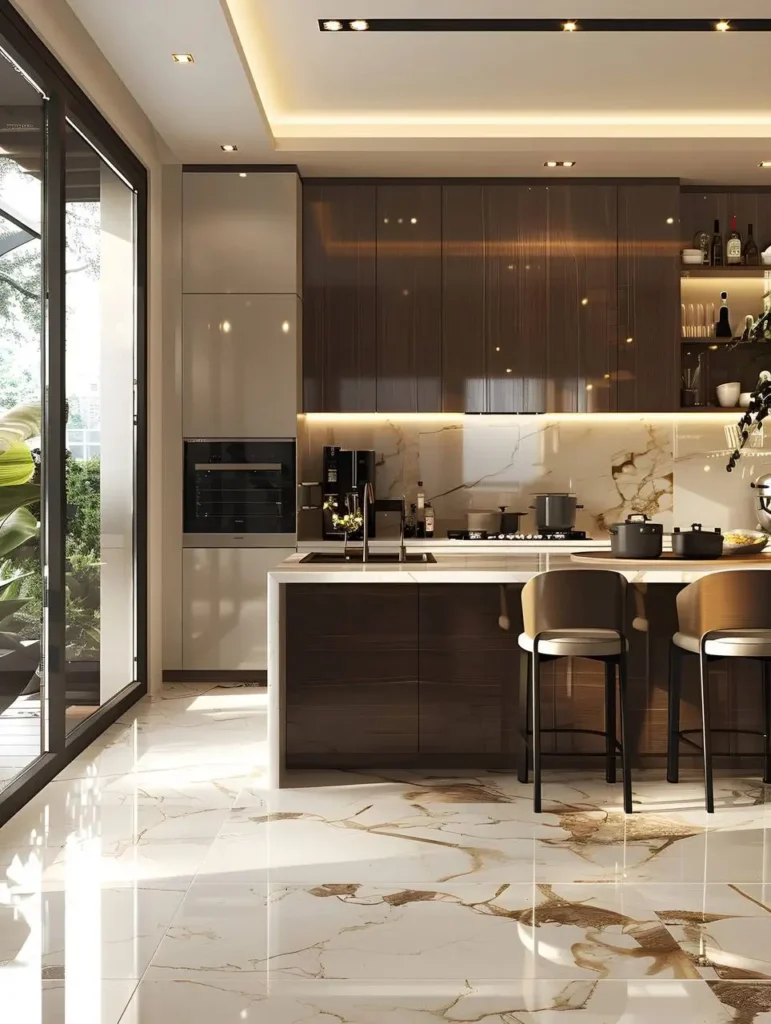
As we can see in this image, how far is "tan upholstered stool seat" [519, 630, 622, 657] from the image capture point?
3477mm

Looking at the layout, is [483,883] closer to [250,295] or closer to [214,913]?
[214,913]

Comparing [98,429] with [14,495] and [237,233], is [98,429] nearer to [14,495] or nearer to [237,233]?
[14,495]

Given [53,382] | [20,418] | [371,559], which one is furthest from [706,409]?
[20,418]

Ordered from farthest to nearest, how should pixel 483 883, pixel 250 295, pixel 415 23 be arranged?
pixel 250 295 < pixel 415 23 < pixel 483 883

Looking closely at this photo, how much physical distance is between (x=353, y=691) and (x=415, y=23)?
3.02 m

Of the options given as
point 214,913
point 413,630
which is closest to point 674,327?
point 413,630

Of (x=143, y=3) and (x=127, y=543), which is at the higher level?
(x=143, y=3)

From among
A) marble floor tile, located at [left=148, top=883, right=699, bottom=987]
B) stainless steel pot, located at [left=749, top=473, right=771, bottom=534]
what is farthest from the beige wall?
stainless steel pot, located at [left=749, top=473, right=771, bottom=534]

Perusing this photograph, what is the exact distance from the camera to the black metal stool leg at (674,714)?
12.4ft

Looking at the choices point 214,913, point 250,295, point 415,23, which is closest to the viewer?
point 214,913

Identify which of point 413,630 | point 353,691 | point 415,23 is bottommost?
point 353,691

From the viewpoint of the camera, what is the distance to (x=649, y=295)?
6000mm

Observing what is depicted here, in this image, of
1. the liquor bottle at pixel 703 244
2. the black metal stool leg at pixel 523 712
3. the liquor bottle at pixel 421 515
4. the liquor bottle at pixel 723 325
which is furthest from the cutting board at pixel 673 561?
the liquor bottle at pixel 703 244

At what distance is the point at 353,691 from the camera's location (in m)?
3.93
